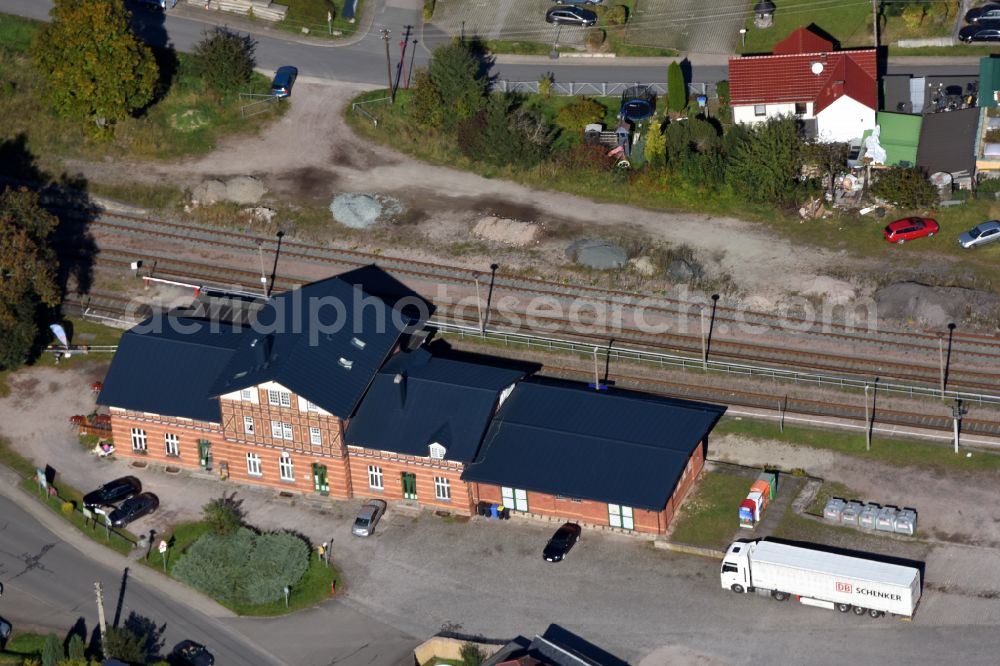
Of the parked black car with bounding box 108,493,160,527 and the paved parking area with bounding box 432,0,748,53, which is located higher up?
the paved parking area with bounding box 432,0,748,53

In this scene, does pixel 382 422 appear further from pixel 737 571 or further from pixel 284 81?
pixel 284 81

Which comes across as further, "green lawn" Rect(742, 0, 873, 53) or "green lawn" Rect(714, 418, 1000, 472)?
"green lawn" Rect(742, 0, 873, 53)

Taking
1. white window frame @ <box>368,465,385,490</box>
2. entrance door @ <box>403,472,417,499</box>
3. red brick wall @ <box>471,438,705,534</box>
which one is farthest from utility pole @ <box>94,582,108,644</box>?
red brick wall @ <box>471,438,705,534</box>

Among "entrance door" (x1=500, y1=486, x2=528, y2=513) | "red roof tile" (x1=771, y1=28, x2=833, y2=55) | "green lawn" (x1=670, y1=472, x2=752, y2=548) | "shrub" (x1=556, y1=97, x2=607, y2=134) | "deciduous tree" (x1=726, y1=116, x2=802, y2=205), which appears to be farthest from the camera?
"red roof tile" (x1=771, y1=28, x2=833, y2=55)

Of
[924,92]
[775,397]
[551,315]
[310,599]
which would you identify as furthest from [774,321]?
[310,599]

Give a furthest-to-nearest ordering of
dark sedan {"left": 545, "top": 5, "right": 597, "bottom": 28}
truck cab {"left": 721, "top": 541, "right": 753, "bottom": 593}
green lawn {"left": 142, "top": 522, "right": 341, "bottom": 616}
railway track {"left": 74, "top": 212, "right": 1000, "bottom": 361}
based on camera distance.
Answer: dark sedan {"left": 545, "top": 5, "right": 597, "bottom": 28}
railway track {"left": 74, "top": 212, "right": 1000, "bottom": 361}
green lawn {"left": 142, "top": 522, "right": 341, "bottom": 616}
truck cab {"left": 721, "top": 541, "right": 753, "bottom": 593}

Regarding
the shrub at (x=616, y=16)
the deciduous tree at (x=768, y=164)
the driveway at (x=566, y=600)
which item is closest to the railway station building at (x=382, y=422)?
the driveway at (x=566, y=600)

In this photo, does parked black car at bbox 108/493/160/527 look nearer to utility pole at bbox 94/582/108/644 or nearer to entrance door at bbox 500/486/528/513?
utility pole at bbox 94/582/108/644
